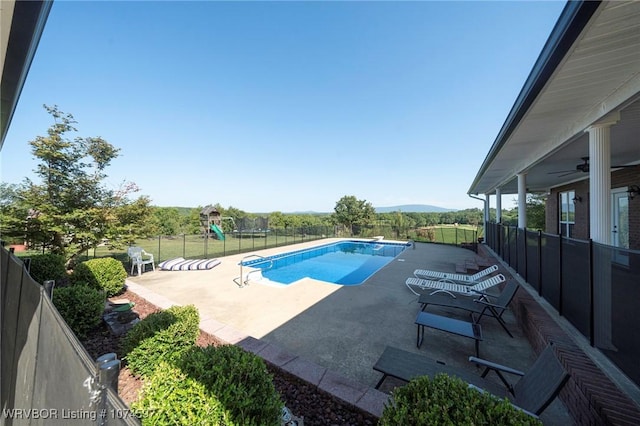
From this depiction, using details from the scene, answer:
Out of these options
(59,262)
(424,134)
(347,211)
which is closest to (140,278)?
(59,262)

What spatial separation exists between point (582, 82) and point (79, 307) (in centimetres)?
724

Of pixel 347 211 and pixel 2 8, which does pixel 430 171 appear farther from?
pixel 2 8

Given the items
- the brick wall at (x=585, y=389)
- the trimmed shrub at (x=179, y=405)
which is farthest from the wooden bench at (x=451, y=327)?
the trimmed shrub at (x=179, y=405)

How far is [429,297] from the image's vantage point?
4746 millimetres

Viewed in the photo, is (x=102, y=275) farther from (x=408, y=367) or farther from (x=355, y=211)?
(x=355, y=211)

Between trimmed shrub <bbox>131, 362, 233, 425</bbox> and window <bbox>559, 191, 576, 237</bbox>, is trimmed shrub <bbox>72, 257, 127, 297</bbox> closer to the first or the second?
trimmed shrub <bbox>131, 362, 233, 425</bbox>

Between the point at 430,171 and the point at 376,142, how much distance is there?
25.9 ft

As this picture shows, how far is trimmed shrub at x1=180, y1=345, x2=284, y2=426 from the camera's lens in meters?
1.50

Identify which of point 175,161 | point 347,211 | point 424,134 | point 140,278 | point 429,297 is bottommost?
point 140,278


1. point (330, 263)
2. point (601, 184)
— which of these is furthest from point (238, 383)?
point (330, 263)

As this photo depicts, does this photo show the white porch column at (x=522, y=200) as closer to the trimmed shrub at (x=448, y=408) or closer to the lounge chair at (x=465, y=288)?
the lounge chair at (x=465, y=288)

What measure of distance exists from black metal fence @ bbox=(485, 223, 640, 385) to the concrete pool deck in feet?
2.52

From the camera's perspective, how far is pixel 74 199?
7.56 meters

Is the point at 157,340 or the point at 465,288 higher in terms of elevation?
the point at 157,340
